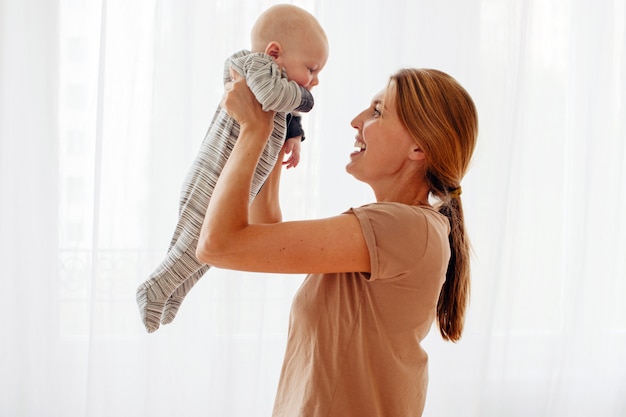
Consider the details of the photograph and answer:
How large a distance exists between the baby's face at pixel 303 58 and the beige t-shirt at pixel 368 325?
0.31m

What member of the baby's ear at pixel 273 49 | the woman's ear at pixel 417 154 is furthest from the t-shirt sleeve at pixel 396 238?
the baby's ear at pixel 273 49

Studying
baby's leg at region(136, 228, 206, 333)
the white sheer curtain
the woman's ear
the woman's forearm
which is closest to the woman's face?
the woman's ear

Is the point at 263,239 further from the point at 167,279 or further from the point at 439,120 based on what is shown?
the point at 439,120

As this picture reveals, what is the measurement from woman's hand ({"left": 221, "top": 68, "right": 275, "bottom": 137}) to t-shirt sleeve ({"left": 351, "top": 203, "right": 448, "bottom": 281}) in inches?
9.0

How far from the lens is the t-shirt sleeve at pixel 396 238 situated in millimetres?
1172

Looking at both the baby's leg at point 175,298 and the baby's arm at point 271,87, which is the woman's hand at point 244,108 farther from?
the baby's leg at point 175,298

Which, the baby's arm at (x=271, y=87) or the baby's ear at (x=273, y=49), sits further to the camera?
the baby's ear at (x=273, y=49)

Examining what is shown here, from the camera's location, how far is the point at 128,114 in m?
2.34

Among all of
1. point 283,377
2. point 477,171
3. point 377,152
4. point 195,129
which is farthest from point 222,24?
point 283,377

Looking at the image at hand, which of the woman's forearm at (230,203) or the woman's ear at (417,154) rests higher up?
the woman's ear at (417,154)

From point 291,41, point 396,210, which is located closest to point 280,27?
point 291,41

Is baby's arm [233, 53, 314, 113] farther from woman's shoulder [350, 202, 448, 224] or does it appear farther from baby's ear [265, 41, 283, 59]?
woman's shoulder [350, 202, 448, 224]

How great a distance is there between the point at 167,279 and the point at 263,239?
0.93 feet

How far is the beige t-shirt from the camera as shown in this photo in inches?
47.9
